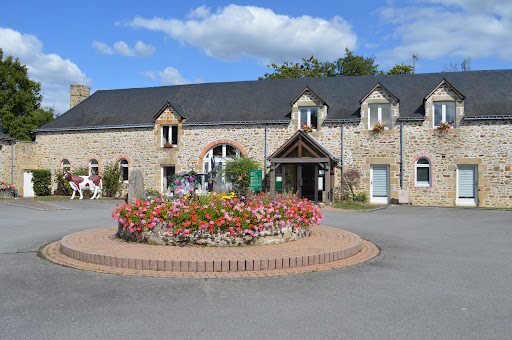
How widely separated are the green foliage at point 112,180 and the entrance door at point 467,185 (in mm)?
18870

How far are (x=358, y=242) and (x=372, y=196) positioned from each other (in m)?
14.7

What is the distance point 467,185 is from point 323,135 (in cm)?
762

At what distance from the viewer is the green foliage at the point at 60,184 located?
26438 millimetres

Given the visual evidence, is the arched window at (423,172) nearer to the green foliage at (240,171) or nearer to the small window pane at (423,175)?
the small window pane at (423,175)

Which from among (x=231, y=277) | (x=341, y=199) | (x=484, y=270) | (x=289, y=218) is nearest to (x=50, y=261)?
(x=231, y=277)

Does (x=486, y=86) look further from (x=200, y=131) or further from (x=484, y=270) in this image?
(x=484, y=270)

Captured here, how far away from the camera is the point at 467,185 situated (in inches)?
825

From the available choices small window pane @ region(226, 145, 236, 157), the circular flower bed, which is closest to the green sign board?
small window pane @ region(226, 145, 236, 157)

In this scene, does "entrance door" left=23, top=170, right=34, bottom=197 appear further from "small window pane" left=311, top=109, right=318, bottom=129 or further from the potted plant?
the potted plant

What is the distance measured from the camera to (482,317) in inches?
170

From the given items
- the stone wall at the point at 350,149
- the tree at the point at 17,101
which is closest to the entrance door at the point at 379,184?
the stone wall at the point at 350,149

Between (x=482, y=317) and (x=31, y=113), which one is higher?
(x=31, y=113)

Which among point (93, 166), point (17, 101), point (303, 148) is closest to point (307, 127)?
point (303, 148)

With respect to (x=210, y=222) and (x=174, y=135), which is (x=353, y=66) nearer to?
(x=174, y=135)
